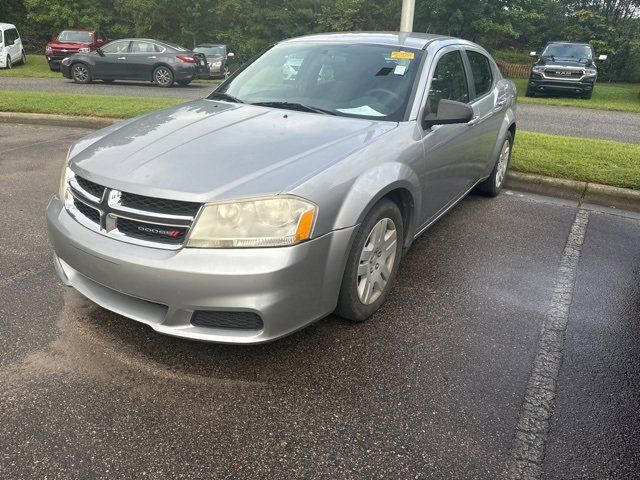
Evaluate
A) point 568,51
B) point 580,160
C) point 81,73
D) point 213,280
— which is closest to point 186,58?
point 81,73

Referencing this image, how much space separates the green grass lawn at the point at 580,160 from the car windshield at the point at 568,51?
10.9 meters

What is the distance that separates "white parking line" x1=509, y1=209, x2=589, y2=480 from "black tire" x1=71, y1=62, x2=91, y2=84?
51.5ft

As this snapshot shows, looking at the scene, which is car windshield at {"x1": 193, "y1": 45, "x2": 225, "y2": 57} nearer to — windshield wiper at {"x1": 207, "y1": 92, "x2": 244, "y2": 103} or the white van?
the white van

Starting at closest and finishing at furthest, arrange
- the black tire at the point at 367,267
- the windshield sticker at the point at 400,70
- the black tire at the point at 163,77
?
1. the black tire at the point at 367,267
2. the windshield sticker at the point at 400,70
3. the black tire at the point at 163,77

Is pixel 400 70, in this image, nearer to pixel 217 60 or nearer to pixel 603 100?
pixel 603 100

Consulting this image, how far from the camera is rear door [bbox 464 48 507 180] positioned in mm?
4473

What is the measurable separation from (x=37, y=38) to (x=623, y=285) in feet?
118

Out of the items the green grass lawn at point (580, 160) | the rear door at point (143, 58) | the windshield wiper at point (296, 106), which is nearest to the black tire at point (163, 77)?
the rear door at point (143, 58)

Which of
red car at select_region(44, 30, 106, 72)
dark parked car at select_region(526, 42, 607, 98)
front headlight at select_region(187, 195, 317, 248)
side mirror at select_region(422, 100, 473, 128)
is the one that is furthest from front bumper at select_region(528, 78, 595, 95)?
front headlight at select_region(187, 195, 317, 248)

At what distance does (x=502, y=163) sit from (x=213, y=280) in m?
4.39

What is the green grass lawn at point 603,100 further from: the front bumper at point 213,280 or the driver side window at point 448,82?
the front bumper at point 213,280

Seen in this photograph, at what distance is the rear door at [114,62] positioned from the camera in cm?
1580

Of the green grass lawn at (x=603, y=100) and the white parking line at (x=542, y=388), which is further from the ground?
the green grass lawn at (x=603, y=100)

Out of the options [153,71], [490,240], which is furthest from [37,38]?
[490,240]
